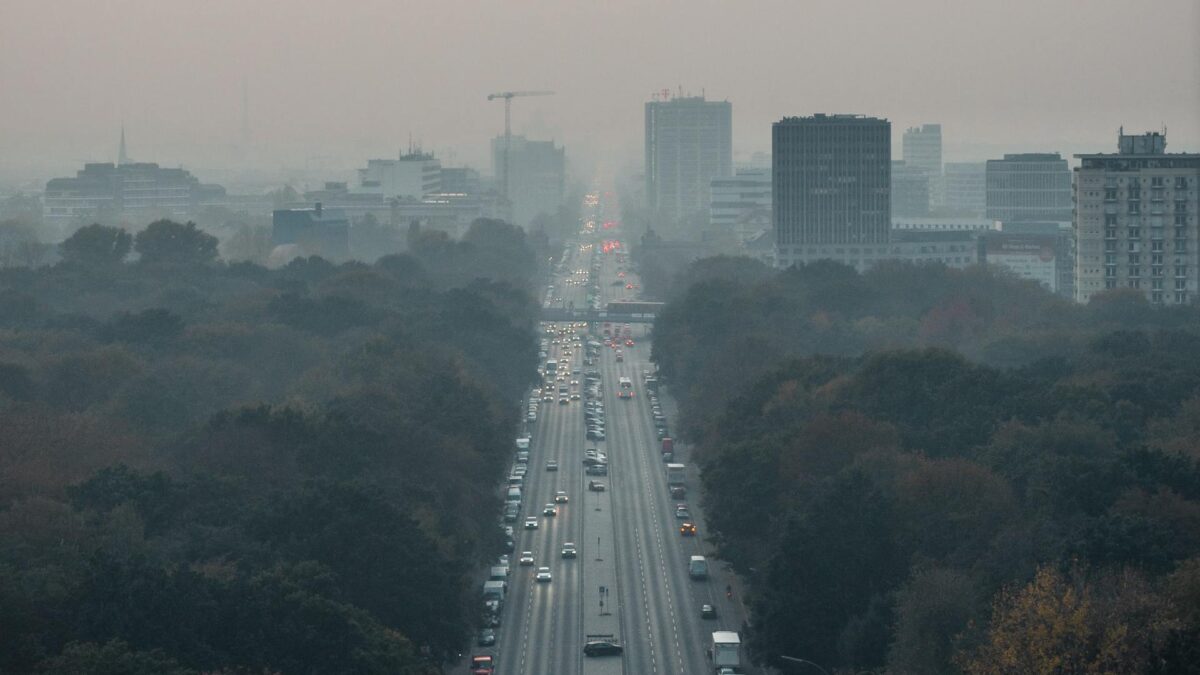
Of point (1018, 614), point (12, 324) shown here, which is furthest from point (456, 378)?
point (1018, 614)

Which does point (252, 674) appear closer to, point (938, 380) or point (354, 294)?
point (938, 380)

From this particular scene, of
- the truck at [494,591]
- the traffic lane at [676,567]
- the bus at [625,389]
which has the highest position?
the bus at [625,389]

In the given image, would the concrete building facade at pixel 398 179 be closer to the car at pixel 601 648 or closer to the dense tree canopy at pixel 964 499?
the dense tree canopy at pixel 964 499

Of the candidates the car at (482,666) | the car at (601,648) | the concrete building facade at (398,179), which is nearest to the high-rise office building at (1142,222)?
the car at (601,648)

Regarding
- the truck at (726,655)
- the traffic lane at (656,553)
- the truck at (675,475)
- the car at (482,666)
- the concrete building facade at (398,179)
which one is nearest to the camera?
the car at (482,666)

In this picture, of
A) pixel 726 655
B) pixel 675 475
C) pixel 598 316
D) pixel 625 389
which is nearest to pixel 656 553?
pixel 675 475

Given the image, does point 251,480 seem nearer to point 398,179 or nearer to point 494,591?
point 494,591
